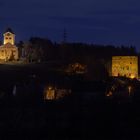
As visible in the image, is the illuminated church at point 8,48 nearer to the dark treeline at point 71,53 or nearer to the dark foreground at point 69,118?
the dark treeline at point 71,53

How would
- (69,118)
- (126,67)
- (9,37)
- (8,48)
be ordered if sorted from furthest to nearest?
(9,37) < (8,48) < (126,67) < (69,118)

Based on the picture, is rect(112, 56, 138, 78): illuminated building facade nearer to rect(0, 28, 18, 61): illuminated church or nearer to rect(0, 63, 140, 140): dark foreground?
rect(0, 28, 18, 61): illuminated church

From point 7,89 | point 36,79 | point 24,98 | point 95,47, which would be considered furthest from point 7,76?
point 95,47

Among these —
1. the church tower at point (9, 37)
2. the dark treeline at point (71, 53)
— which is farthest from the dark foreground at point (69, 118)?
the church tower at point (9, 37)

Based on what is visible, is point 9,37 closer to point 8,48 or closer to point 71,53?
point 8,48

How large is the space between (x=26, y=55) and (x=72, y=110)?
87.3 feet

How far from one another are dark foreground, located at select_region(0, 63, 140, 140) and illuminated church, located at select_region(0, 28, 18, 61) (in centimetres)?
2146

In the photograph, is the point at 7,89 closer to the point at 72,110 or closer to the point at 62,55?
the point at 72,110

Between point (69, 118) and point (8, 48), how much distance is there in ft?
87.4

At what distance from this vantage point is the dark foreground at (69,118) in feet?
118

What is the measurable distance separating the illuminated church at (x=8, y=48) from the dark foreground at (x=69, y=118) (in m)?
21.5

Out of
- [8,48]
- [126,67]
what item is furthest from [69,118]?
[8,48]

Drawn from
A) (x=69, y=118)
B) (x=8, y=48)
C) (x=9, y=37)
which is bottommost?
(x=69, y=118)

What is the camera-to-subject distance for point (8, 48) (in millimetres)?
63594
